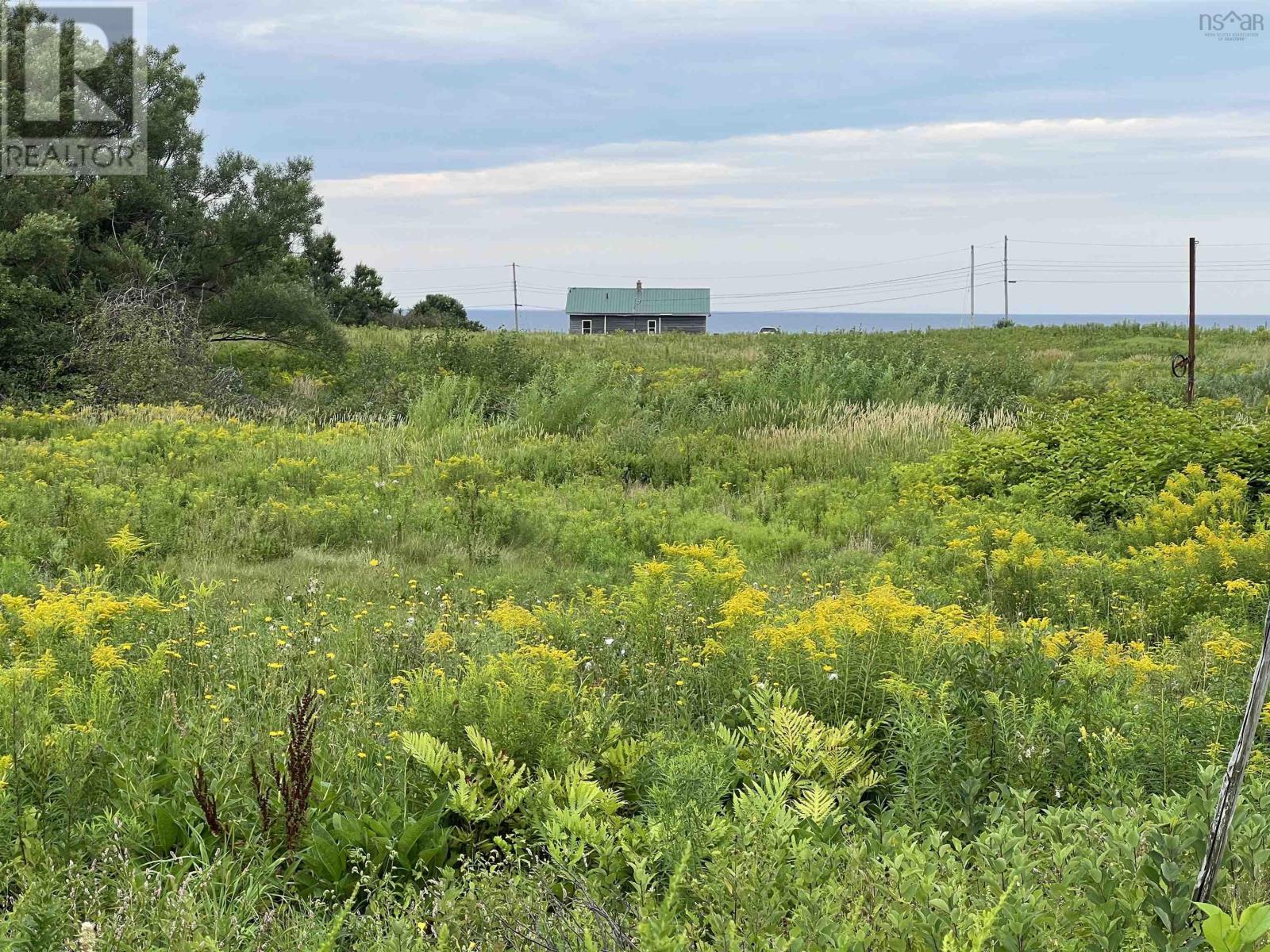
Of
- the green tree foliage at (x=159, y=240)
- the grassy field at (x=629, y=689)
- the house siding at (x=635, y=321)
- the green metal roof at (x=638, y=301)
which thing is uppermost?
the green metal roof at (x=638, y=301)

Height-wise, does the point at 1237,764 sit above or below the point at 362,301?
below

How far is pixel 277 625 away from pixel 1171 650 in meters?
4.54

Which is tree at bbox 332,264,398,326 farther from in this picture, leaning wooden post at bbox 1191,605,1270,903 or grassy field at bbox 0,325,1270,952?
leaning wooden post at bbox 1191,605,1270,903

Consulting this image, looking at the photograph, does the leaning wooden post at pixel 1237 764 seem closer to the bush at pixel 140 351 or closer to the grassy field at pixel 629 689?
the grassy field at pixel 629 689

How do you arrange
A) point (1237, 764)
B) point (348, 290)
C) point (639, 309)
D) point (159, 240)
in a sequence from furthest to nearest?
point (639, 309)
point (348, 290)
point (159, 240)
point (1237, 764)

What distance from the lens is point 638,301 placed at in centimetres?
7362

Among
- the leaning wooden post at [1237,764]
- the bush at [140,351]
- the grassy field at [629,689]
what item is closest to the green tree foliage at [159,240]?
the bush at [140,351]

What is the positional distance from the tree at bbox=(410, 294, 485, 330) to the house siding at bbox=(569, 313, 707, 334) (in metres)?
19.9

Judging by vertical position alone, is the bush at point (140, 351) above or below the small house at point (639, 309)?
below

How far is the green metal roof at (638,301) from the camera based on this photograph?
238ft

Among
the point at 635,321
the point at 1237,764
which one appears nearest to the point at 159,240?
the point at 1237,764

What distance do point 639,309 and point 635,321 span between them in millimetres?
837

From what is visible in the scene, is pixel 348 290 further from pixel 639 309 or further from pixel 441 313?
pixel 639 309

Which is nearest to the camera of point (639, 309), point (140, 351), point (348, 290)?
point (140, 351)
